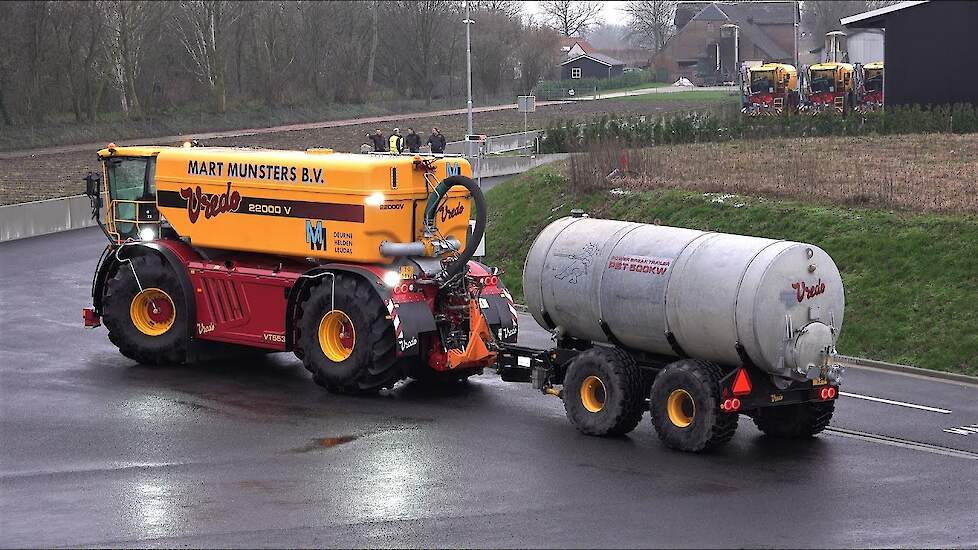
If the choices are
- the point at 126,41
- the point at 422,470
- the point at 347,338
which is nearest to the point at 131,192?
the point at 347,338

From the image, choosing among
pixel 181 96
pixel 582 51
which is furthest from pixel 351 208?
pixel 582 51

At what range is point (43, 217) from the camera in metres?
37.5

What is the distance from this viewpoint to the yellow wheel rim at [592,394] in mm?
16172

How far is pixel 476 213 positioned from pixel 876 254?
9.76 meters

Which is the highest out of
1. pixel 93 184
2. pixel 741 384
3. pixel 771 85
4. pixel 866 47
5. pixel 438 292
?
pixel 866 47

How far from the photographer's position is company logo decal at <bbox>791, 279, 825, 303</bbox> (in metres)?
14.8

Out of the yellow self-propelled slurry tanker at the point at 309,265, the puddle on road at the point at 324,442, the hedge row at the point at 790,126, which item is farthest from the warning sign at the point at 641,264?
the hedge row at the point at 790,126

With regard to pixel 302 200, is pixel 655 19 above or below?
above

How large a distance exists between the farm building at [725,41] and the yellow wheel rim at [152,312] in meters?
111

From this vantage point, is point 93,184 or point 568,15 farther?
point 568,15

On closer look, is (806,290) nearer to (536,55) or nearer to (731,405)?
(731,405)

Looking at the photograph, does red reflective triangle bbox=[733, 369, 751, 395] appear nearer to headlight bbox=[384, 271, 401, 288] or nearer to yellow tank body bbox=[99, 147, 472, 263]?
headlight bbox=[384, 271, 401, 288]

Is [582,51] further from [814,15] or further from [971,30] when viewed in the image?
[971,30]

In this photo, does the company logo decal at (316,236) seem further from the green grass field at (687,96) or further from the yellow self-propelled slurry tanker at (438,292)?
the green grass field at (687,96)
